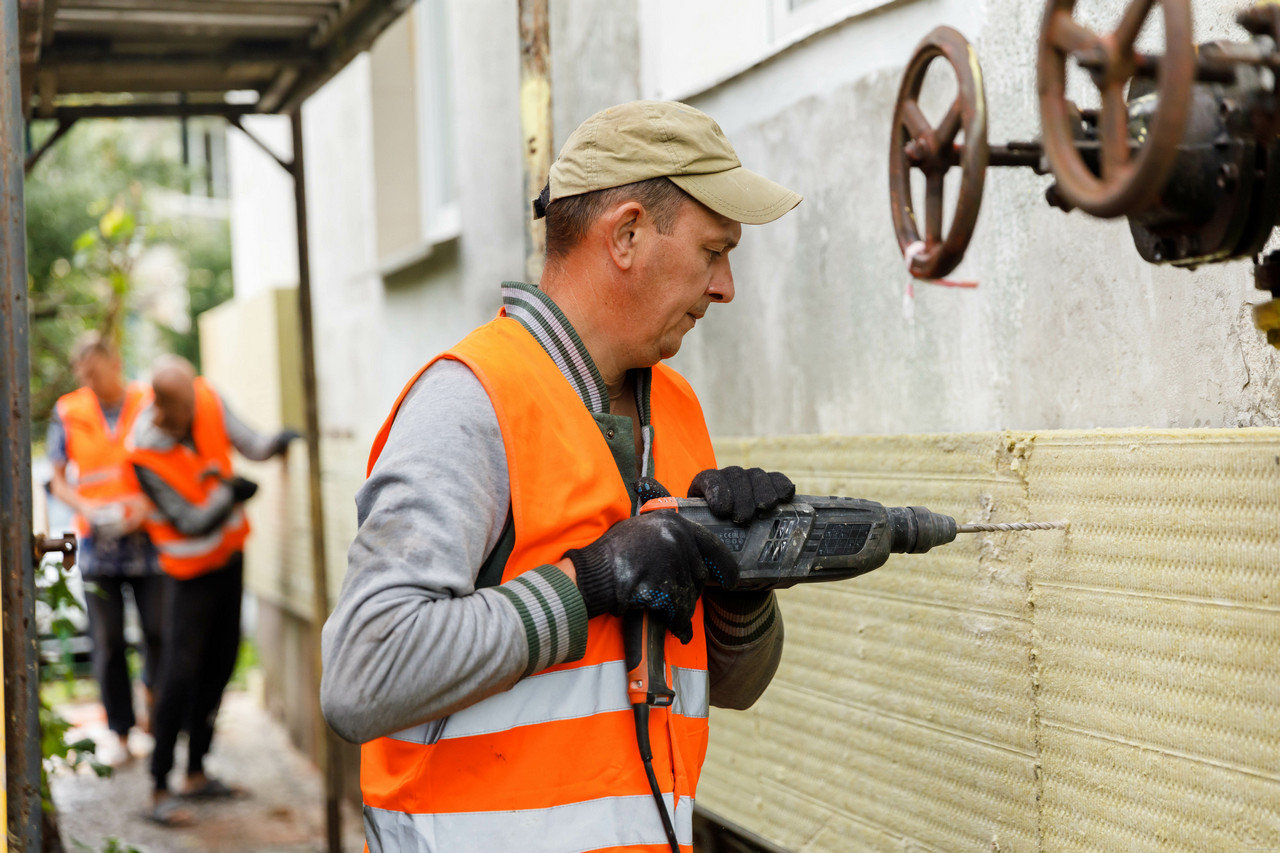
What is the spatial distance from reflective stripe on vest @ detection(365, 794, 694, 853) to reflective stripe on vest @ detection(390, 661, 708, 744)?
0.12 meters

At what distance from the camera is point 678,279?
77.4 inches

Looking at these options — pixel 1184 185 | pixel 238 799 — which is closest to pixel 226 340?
pixel 238 799

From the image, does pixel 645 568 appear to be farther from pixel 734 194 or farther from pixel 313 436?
pixel 313 436

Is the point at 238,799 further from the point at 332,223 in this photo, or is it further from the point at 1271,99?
the point at 1271,99

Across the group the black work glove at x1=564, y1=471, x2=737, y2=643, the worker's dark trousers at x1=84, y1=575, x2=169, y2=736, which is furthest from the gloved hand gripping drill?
the worker's dark trousers at x1=84, y1=575, x2=169, y2=736

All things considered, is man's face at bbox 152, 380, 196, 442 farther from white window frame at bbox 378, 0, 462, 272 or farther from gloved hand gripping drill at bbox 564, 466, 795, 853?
gloved hand gripping drill at bbox 564, 466, 795, 853

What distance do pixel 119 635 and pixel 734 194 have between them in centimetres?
628

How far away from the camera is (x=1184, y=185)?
1361 millimetres

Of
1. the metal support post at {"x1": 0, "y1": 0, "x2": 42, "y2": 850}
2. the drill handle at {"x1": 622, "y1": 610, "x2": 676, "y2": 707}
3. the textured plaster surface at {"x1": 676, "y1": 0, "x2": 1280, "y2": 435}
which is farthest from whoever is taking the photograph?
the metal support post at {"x1": 0, "y1": 0, "x2": 42, "y2": 850}

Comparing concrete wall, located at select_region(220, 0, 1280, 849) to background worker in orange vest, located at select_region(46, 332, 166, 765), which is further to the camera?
background worker in orange vest, located at select_region(46, 332, 166, 765)

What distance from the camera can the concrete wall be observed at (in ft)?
6.91

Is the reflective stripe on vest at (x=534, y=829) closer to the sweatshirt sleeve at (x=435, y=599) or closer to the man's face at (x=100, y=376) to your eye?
the sweatshirt sleeve at (x=435, y=599)

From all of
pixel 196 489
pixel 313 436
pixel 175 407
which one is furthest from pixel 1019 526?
pixel 196 489

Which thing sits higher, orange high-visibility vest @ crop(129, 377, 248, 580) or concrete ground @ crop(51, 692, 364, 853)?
orange high-visibility vest @ crop(129, 377, 248, 580)
